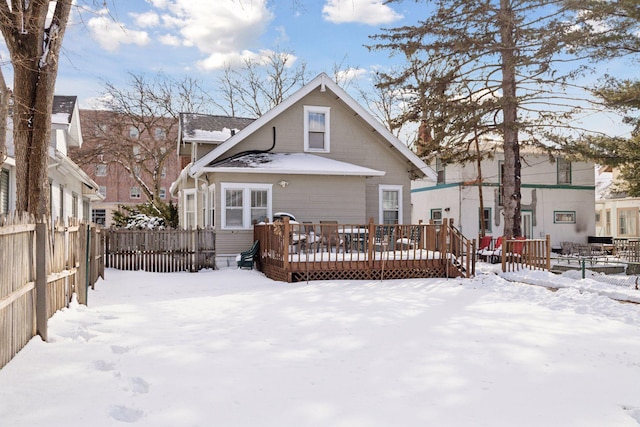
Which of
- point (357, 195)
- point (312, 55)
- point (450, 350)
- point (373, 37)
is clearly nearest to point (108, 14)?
point (450, 350)

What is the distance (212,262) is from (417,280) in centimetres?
620

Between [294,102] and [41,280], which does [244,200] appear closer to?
[294,102]

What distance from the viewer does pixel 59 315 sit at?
6918 millimetres

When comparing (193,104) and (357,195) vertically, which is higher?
(193,104)

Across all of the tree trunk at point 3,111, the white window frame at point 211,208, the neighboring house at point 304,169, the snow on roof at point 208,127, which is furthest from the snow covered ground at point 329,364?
the snow on roof at point 208,127

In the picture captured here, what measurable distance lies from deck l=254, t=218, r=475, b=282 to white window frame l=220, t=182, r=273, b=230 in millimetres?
1982

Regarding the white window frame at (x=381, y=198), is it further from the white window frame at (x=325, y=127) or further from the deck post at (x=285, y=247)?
the deck post at (x=285, y=247)

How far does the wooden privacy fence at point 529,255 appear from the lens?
14484 millimetres

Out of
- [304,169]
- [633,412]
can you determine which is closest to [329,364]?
[633,412]

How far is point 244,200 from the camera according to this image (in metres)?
15.9

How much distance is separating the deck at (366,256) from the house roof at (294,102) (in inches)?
130

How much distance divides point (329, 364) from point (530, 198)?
24.5 m

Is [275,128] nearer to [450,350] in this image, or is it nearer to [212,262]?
[212,262]

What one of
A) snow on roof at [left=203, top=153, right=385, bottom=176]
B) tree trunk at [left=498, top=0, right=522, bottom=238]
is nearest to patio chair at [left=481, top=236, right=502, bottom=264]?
tree trunk at [left=498, top=0, right=522, bottom=238]
